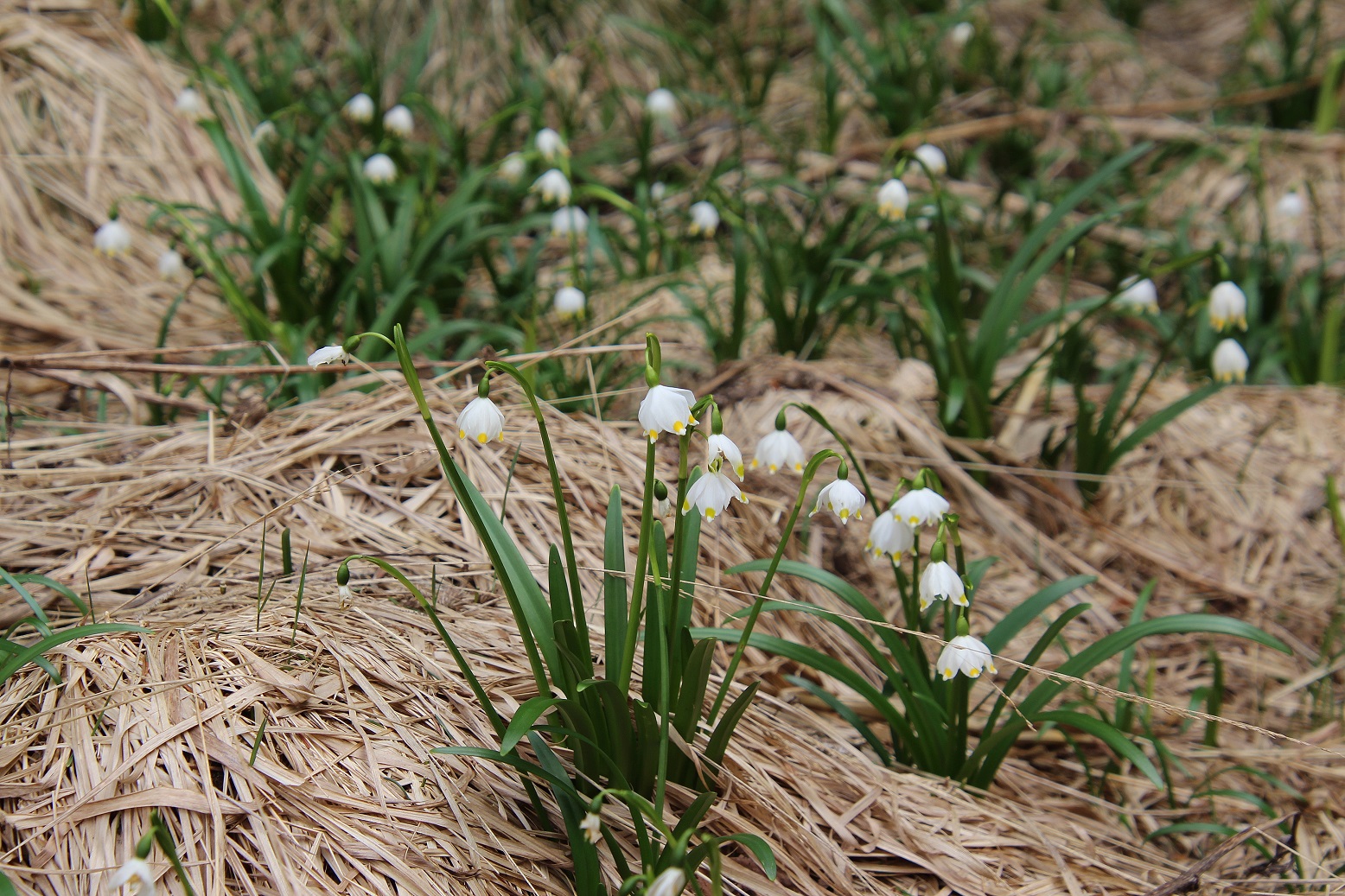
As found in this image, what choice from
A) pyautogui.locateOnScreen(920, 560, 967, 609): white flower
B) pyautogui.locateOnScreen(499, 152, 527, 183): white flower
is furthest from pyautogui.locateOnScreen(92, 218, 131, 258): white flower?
pyautogui.locateOnScreen(920, 560, 967, 609): white flower

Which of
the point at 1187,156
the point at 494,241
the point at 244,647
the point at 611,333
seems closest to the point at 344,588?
the point at 244,647

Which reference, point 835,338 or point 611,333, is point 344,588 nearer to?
point 611,333

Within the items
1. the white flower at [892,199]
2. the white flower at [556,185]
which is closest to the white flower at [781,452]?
the white flower at [892,199]

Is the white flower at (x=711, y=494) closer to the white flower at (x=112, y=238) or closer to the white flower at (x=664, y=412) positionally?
the white flower at (x=664, y=412)

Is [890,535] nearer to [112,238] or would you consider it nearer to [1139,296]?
[1139,296]

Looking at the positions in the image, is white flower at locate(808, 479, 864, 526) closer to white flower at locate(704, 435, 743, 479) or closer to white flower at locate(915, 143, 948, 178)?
white flower at locate(704, 435, 743, 479)
